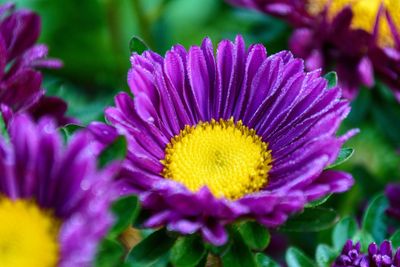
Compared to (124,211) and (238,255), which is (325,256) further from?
(124,211)

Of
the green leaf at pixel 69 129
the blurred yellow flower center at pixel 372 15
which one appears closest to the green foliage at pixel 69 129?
the green leaf at pixel 69 129

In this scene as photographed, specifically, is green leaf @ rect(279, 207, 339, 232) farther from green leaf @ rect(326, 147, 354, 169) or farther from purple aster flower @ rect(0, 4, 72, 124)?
purple aster flower @ rect(0, 4, 72, 124)

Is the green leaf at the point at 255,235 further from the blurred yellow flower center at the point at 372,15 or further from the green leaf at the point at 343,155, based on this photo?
the blurred yellow flower center at the point at 372,15

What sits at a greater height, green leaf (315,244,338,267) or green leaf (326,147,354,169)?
green leaf (326,147,354,169)

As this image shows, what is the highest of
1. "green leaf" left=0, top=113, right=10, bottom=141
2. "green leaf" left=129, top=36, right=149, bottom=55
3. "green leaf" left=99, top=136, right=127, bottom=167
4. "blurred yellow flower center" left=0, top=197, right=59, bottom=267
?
"green leaf" left=129, top=36, right=149, bottom=55

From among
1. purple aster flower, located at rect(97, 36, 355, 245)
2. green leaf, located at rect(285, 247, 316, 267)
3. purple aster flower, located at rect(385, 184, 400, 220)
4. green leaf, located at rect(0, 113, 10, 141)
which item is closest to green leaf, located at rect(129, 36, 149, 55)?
purple aster flower, located at rect(97, 36, 355, 245)

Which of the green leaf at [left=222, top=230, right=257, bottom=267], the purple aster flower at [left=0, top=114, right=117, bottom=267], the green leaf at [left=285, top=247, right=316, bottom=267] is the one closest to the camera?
the purple aster flower at [left=0, top=114, right=117, bottom=267]

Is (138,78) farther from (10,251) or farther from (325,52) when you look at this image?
(325,52)

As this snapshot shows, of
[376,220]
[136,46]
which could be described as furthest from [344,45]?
[136,46]
